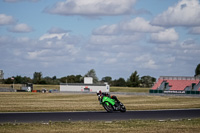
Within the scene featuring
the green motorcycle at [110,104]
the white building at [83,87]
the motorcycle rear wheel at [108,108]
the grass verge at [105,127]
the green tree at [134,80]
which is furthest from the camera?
the green tree at [134,80]

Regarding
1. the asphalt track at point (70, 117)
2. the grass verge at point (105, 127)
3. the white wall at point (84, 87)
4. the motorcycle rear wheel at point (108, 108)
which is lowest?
the grass verge at point (105, 127)

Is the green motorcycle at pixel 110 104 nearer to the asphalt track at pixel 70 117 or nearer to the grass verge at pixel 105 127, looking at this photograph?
the asphalt track at pixel 70 117

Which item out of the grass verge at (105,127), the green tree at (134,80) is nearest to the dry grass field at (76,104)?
the grass verge at (105,127)

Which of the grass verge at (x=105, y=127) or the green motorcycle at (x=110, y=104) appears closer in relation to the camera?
the grass verge at (x=105, y=127)

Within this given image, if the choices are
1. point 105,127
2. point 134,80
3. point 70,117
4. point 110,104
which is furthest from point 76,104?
point 134,80

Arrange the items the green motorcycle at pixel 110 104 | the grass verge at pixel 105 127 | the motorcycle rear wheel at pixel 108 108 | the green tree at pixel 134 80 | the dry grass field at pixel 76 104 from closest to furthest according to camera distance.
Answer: the grass verge at pixel 105 127, the motorcycle rear wheel at pixel 108 108, the green motorcycle at pixel 110 104, the dry grass field at pixel 76 104, the green tree at pixel 134 80

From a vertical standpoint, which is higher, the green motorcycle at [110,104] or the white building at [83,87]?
the white building at [83,87]

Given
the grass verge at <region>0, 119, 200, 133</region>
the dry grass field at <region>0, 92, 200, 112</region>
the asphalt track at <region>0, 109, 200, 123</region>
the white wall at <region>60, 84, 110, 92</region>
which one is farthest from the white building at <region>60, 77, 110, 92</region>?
the grass verge at <region>0, 119, 200, 133</region>

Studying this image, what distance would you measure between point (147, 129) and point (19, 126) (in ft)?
21.5

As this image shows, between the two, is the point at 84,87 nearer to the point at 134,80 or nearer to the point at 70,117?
the point at 134,80

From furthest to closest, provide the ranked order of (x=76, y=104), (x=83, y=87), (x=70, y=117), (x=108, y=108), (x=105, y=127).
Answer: (x=83, y=87) → (x=76, y=104) → (x=108, y=108) → (x=70, y=117) → (x=105, y=127)

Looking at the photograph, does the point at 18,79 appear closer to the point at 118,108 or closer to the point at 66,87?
the point at 66,87

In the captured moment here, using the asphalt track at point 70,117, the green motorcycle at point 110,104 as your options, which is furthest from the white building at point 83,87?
the asphalt track at point 70,117

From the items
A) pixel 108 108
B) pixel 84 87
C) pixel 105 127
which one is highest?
pixel 84 87
